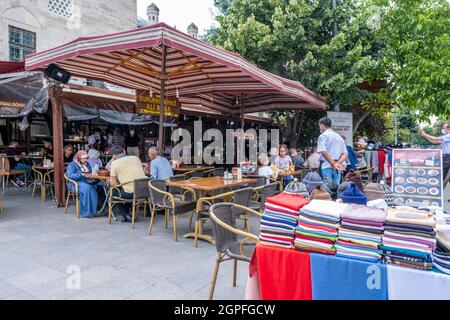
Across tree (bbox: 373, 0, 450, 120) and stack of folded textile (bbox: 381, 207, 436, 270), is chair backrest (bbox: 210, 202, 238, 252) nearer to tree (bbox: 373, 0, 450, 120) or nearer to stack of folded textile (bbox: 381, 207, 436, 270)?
stack of folded textile (bbox: 381, 207, 436, 270)

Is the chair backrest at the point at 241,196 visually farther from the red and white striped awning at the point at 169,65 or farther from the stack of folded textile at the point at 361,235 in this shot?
the stack of folded textile at the point at 361,235

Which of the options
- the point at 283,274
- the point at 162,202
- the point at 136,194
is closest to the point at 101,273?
the point at 162,202

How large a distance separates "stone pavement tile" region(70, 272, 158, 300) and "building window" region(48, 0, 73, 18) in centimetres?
1440

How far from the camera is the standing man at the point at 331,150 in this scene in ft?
16.0

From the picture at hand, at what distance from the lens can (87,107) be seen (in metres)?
9.08

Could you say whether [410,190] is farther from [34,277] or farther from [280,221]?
[34,277]

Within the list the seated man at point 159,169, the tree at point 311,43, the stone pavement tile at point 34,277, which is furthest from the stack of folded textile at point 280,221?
the tree at point 311,43

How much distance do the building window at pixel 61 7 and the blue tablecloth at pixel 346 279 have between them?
15.8 m

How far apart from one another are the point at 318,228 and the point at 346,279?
0.31 meters

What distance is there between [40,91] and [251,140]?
9.27m

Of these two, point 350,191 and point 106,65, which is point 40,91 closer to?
point 106,65

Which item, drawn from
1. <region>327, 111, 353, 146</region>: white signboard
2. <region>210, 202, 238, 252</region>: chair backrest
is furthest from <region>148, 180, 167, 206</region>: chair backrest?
<region>327, 111, 353, 146</region>: white signboard

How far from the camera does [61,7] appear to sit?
47.4ft
